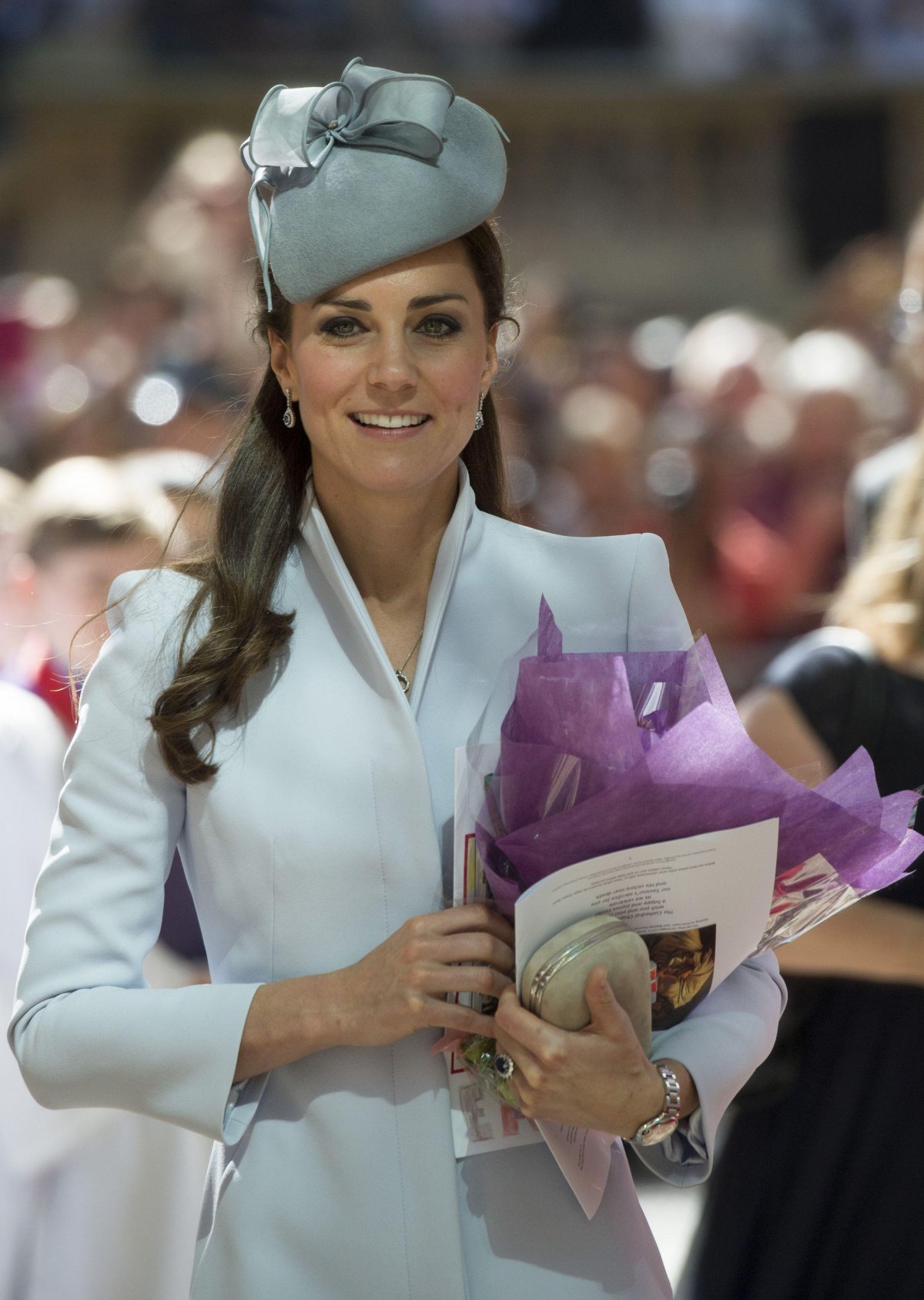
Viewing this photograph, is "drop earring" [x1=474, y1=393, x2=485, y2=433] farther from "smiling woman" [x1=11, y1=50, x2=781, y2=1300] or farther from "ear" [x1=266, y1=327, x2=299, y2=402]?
"ear" [x1=266, y1=327, x2=299, y2=402]

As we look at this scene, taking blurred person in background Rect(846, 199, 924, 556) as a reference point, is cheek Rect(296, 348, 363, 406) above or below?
above

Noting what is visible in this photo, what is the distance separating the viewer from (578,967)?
1.59 m

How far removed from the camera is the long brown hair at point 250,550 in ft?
5.87

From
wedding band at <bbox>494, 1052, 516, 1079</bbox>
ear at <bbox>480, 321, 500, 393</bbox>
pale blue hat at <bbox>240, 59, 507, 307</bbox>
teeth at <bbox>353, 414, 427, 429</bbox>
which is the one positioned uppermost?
A: pale blue hat at <bbox>240, 59, 507, 307</bbox>

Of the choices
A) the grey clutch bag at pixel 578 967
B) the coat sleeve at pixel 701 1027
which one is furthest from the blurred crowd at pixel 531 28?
the grey clutch bag at pixel 578 967

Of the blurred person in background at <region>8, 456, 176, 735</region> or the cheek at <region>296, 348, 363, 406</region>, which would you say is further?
the blurred person in background at <region>8, 456, 176, 735</region>

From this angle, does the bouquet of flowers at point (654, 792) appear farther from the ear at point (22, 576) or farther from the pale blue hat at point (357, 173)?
the ear at point (22, 576)

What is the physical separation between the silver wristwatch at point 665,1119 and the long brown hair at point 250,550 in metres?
0.55

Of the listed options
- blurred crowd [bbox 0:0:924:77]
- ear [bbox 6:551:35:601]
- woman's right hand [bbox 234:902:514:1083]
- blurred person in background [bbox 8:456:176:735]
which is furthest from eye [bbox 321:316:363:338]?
blurred crowd [bbox 0:0:924:77]

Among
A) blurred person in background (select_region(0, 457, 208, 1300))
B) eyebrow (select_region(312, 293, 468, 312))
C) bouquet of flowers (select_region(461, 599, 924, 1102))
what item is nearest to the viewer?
bouquet of flowers (select_region(461, 599, 924, 1102))

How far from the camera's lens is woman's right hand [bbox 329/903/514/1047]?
1.66m

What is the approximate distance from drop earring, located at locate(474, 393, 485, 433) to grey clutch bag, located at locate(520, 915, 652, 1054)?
59 centimetres

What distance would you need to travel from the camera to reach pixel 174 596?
1.87 m

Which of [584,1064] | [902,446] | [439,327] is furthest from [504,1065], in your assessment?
[902,446]
